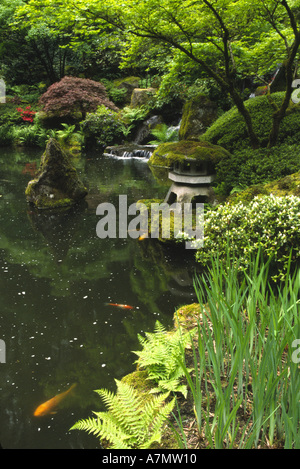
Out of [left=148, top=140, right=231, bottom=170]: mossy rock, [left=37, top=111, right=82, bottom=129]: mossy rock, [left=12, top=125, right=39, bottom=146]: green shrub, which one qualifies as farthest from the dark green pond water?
[left=37, top=111, right=82, bottom=129]: mossy rock

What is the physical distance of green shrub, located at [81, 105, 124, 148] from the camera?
16.7 meters

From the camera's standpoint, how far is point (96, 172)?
1234 centimetres

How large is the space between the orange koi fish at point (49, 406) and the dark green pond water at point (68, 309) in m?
0.05

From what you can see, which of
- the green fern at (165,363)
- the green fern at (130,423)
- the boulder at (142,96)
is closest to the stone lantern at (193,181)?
the green fern at (165,363)

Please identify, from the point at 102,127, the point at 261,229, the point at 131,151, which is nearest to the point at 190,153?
the point at 261,229

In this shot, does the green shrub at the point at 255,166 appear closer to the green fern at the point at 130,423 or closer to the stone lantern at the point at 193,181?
the stone lantern at the point at 193,181

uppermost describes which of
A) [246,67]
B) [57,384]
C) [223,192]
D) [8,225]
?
[246,67]

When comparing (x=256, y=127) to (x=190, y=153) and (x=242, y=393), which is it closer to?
(x=190, y=153)

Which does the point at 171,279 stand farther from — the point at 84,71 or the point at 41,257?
the point at 84,71

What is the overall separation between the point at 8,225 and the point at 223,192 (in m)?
4.42

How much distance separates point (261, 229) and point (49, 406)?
2.77m

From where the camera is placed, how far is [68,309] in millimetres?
4406

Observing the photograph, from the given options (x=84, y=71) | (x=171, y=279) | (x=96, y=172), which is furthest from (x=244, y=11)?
(x=84, y=71)

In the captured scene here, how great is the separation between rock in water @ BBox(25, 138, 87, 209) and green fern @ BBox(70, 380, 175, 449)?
672 centimetres
